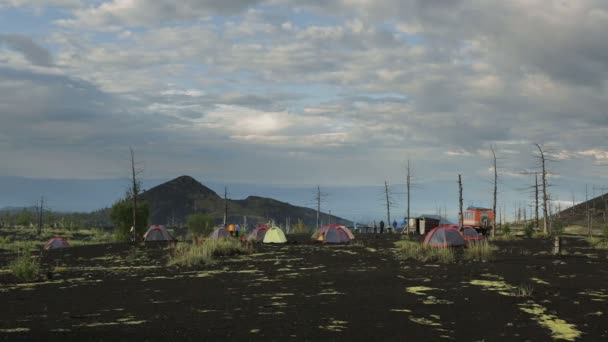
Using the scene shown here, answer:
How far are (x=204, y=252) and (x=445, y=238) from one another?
571 inches

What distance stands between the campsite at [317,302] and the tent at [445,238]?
6.98 meters

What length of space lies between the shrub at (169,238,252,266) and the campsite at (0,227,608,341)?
1190 millimetres

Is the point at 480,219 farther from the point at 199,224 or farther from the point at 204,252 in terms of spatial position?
the point at 204,252

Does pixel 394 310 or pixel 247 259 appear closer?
pixel 394 310

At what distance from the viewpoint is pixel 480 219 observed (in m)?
56.4

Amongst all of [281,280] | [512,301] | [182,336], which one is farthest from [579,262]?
[182,336]

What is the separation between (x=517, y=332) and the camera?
33.9 feet

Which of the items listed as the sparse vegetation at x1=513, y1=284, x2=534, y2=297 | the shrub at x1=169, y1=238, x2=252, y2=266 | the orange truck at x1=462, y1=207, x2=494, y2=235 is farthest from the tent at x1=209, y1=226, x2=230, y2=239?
the sparse vegetation at x1=513, y1=284, x2=534, y2=297

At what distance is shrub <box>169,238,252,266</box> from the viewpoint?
2589cm

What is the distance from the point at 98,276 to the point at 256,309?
1138 centimetres

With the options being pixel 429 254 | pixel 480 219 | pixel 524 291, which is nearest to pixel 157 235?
pixel 429 254

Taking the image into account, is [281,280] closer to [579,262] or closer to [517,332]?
[517,332]

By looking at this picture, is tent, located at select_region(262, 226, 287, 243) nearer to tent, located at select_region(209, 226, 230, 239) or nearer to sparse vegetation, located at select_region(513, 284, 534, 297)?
tent, located at select_region(209, 226, 230, 239)

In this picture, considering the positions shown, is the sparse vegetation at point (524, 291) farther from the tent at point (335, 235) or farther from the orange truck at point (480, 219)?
the orange truck at point (480, 219)
